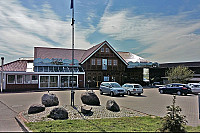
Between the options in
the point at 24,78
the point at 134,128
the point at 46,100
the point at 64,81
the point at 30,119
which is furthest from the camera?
the point at 64,81

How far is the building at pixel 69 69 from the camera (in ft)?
105

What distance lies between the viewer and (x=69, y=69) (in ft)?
119

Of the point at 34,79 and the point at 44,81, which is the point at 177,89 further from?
the point at 34,79

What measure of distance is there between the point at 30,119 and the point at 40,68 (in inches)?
1025

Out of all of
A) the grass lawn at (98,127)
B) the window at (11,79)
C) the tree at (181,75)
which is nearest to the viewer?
the grass lawn at (98,127)

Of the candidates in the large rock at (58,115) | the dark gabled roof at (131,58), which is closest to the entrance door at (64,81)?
the dark gabled roof at (131,58)

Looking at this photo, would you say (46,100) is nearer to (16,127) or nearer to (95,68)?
(16,127)

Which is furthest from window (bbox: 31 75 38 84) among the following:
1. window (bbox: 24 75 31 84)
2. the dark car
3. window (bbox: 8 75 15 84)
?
the dark car

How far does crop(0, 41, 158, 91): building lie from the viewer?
32.2m

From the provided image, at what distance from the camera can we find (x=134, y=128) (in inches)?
294

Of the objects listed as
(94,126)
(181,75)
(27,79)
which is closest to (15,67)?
(27,79)

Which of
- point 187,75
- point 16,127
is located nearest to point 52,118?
point 16,127

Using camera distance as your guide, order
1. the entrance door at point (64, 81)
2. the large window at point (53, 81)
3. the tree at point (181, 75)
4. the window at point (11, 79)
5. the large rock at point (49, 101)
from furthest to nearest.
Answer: the tree at point (181, 75)
the entrance door at point (64, 81)
the large window at point (53, 81)
the window at point (11, 79)
the large rock at point (49, 101)

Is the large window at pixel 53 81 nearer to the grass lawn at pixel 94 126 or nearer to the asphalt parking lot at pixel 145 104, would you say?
the asphalt parking lot at pixel 145 104
